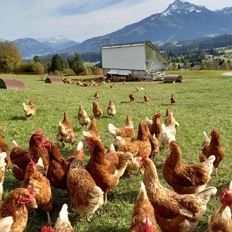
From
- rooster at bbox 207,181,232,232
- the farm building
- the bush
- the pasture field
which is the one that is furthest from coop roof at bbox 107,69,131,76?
rooster at bbox 207,181,232,232

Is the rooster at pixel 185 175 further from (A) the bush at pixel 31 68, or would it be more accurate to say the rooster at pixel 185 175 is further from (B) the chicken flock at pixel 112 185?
(A) the bush at pixel 31 68

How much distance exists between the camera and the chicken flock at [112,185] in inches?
228

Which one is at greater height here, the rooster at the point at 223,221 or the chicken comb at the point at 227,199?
the chicken comb at the point at 227,199

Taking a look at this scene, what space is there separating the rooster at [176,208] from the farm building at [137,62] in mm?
54632

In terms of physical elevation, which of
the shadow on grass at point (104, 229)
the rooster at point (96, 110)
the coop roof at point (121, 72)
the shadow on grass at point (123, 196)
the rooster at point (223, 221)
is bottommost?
the coop roof at point (121, 72)

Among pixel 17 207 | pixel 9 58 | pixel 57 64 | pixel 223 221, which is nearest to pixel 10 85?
pixel 17 207

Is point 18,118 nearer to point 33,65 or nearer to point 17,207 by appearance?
point 17,207

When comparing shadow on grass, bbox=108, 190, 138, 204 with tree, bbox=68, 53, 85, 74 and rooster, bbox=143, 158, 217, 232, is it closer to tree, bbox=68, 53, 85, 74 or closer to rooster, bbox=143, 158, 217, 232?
rooster, bbox=143, 158, 217, 232

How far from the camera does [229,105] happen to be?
78.6 ft

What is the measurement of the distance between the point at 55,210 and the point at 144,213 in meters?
2.97

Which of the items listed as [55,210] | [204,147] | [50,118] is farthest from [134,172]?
[50,118]

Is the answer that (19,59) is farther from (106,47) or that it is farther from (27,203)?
(27,203)

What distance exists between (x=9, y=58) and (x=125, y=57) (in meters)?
23.4

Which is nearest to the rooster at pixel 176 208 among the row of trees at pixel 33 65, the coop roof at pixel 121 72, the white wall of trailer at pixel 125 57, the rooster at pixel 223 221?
the rooster at pixel 223 221
